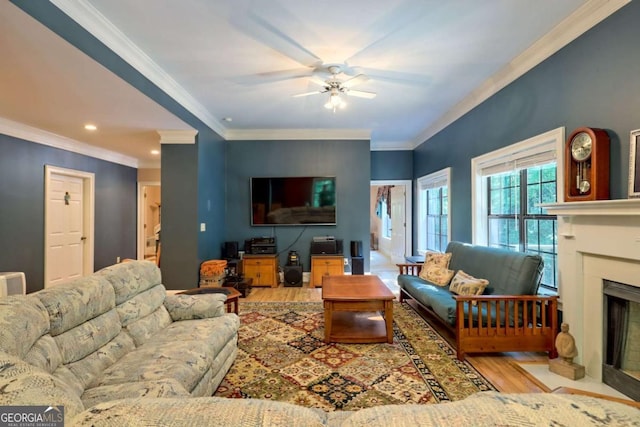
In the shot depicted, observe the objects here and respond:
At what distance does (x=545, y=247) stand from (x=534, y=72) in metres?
1.68

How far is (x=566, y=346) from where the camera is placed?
2.18m

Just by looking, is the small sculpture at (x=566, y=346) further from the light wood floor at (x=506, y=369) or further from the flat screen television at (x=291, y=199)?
the flat screen television at (x=291, y=199)

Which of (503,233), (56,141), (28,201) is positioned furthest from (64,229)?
(503,233)

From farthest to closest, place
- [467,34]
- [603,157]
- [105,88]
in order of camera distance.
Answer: [105,88] < [467,34] < [603,157]

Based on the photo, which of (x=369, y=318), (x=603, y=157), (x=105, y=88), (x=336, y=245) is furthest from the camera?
(x=336, y=245)

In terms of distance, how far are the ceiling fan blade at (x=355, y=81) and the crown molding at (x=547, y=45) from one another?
1.43 meters

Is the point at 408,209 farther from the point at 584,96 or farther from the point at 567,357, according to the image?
the point at 567,357

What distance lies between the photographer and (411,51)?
2.77 meters

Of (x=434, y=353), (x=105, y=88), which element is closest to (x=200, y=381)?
(x=434, y=353)

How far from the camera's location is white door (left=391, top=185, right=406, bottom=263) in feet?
21.5

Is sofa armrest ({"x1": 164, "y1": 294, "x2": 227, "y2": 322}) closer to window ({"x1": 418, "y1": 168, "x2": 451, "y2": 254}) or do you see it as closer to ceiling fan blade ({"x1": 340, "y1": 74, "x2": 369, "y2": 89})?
ceiling fan blade ({"x1": 340, "y1": 74, "x2": 369, "y2": 89})

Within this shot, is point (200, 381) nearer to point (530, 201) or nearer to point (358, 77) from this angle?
point (358, 77)

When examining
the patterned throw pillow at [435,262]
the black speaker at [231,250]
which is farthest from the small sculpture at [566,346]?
the black speaker at [231,250]

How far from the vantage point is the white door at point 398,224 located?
6.54m
